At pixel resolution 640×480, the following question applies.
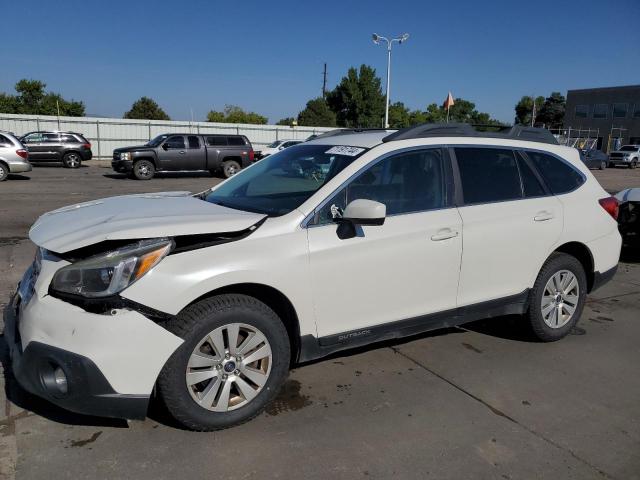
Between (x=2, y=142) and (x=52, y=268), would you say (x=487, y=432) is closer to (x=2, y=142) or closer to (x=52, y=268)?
(x=52, y=268)

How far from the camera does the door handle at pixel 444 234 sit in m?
3.58

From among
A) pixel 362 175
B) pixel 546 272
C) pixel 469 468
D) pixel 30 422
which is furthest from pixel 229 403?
pixel 546 272

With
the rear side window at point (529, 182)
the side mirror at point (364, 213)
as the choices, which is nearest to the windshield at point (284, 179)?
the side mirror at point (364, 213)

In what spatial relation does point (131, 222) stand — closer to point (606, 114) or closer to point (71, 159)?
point (71, 159)

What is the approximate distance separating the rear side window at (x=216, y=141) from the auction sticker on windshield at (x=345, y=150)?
1872cm

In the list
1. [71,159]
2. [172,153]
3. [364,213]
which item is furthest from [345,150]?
[71,159]

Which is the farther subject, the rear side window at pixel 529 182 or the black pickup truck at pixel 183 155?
the black pickup truck at pixel 183 155

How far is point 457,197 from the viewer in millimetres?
3781

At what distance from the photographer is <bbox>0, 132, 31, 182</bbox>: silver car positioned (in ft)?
54.9

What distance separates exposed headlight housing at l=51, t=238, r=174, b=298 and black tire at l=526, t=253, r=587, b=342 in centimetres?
298

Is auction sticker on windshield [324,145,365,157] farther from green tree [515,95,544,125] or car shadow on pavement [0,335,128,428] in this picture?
green tree [515,95,544,125]

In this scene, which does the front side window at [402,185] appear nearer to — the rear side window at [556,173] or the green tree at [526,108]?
the rear side window at [556,173]

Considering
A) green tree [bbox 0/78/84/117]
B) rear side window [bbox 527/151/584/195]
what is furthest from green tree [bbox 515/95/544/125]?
rear side window [bbox 527/151/584/195]

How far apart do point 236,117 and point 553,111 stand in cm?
5901
